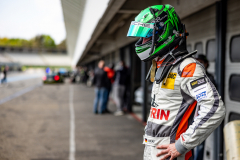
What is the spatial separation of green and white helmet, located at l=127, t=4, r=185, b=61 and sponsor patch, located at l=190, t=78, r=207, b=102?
1.06 feet

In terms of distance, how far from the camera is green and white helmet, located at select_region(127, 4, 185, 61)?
62.6 inches

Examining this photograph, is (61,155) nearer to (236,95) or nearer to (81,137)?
Result: (81,137)

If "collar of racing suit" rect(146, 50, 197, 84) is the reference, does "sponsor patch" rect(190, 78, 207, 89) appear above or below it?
below

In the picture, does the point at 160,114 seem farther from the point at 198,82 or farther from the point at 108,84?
the point at 108,84

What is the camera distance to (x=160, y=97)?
1.63 m

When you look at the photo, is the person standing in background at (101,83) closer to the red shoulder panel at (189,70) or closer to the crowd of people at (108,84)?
the crowd of people at (108,84)

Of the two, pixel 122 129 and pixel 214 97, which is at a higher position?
pixel 214 97

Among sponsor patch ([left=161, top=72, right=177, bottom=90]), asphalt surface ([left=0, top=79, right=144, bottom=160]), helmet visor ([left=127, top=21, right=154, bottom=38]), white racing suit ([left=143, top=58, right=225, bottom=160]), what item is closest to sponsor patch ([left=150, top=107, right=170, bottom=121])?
white racing suit ([left=143, top=58, right=225, bottom=160])

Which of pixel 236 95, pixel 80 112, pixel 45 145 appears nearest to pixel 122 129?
pixel 45 145

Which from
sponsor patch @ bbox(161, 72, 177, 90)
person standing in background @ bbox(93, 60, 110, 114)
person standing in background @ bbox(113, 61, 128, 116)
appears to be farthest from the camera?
person standing in background @ bbox(93, 60, 110, 114)

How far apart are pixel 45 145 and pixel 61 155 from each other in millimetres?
786

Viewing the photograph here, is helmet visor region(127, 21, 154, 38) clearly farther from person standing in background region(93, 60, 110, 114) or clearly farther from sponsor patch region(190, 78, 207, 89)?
person standing in background region(93, 60, 110, 114)

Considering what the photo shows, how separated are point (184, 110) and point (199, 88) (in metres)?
0.19

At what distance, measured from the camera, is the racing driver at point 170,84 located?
1.48 metres
